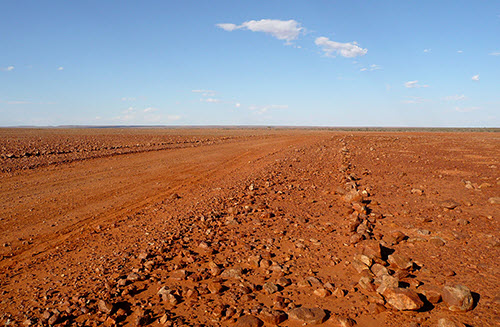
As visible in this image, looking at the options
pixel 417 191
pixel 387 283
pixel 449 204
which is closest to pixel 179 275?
pixel 387 283

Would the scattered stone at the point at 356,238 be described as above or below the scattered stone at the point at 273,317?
above

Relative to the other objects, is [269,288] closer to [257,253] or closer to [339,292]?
[339,292]

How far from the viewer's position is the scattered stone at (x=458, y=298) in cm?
357

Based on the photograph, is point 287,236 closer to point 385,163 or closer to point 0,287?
point 0,287

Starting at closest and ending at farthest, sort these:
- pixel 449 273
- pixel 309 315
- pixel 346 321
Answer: pixel 346 321 < pixel 309 315 < pixel 449 273

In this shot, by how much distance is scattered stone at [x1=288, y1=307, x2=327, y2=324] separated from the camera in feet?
11.5

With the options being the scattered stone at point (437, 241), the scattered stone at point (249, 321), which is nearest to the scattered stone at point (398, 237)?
the scattered stone at point (437, 241)

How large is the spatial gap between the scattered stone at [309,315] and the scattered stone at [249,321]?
0.37 m

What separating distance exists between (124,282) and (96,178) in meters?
9.07

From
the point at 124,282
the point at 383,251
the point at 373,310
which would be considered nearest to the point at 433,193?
the point at 383,251

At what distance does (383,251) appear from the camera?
16.4 feet

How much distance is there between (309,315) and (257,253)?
1644 mm

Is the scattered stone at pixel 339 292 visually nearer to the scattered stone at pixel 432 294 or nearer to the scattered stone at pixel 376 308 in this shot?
the scattered stone at pixel 376 308

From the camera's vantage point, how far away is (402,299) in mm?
3650
